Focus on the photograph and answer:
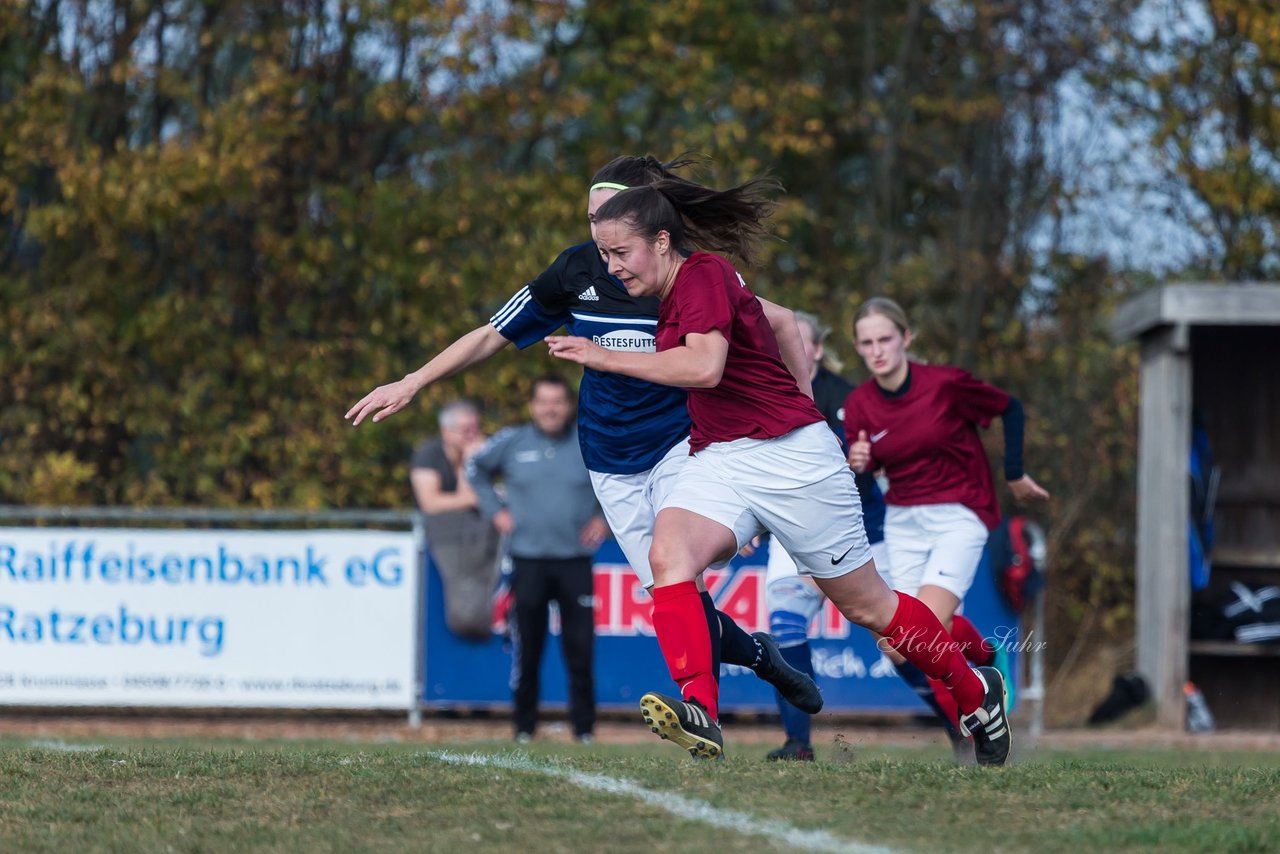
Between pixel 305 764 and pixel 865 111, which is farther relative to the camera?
pixel 865 111

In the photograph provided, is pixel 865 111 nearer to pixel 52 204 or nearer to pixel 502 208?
pixel 502 208

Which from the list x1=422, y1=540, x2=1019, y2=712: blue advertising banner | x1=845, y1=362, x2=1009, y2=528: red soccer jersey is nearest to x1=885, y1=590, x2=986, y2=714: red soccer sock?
x1=845, y1=362, x2=1009, y2=528: red soccer jersey

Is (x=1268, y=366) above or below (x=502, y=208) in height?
below

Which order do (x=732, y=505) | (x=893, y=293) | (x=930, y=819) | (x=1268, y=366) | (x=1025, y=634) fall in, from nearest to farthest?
(x=930, y=819) → (x=732, y=505) → (x=1025, y=634) → (x=1268, y=366) → (x=893, y=293)

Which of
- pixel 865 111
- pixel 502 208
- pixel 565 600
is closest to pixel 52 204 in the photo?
pixel 502 208

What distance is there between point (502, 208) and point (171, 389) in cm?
337

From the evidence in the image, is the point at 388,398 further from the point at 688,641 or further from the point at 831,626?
the point at 831,626

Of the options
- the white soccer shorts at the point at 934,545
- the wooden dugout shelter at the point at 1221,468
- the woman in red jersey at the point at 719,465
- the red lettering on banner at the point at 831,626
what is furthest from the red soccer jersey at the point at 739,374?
the wooden dugout shelter at the point at 1221,468

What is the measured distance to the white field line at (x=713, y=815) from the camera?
4.25 metres

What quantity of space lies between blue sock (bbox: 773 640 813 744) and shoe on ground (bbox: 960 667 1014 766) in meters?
1.28

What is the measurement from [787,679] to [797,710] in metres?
1.31

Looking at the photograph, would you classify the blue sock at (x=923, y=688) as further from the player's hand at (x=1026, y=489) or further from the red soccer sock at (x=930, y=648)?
the red soccer sock at (x=930, y=648)

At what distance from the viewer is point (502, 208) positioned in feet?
50.3

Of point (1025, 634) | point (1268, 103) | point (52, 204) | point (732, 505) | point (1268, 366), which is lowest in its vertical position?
point (1025, 634)
